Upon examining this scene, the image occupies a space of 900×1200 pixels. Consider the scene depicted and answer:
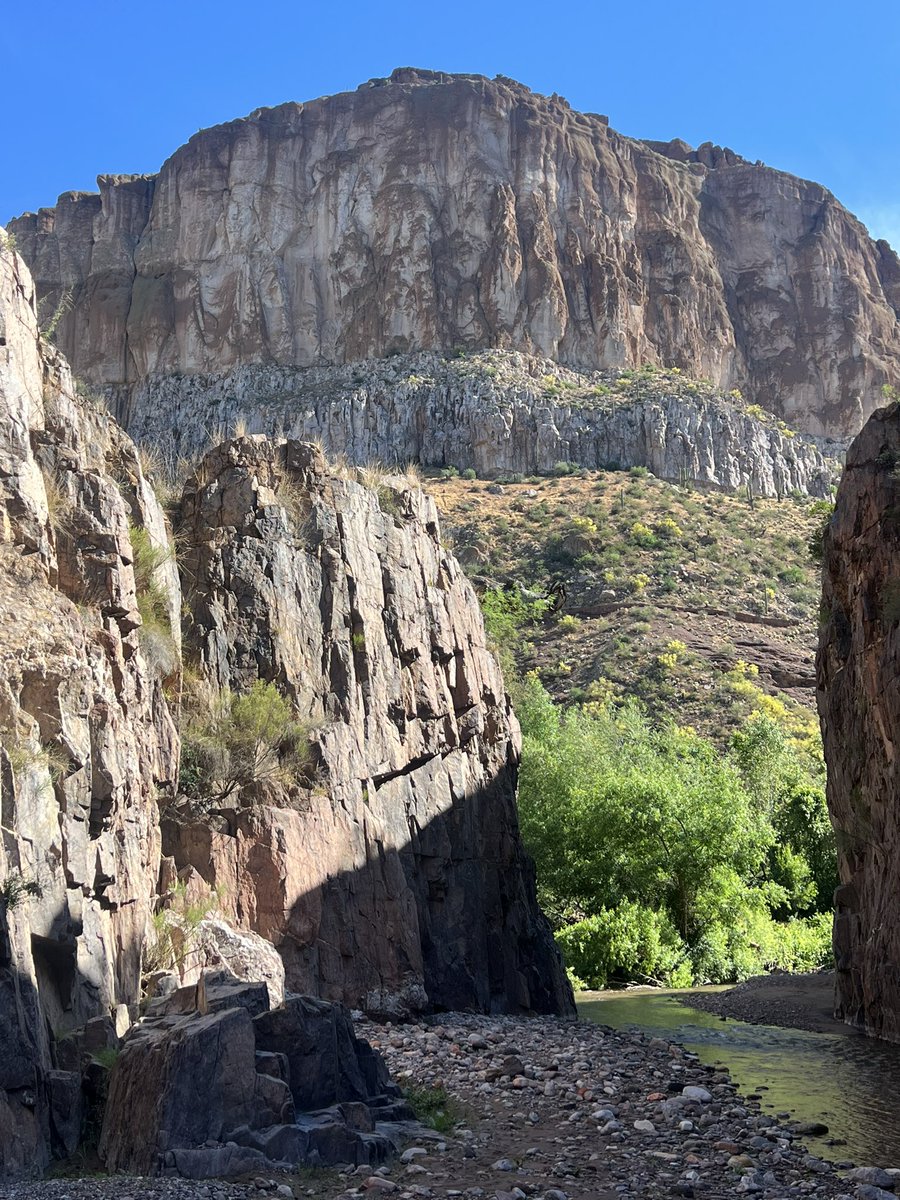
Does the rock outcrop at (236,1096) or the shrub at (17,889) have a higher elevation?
the shrub at (17,889)

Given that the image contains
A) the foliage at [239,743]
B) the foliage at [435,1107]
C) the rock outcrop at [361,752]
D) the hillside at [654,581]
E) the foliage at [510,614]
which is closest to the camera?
the foliage at [435,1107]

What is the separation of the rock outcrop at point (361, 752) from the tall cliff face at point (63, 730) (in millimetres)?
1591

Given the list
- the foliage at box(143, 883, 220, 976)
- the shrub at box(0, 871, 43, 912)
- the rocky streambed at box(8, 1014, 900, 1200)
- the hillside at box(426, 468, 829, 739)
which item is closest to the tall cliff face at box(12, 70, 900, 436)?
the hillside at box(426, 468, 829, 739)

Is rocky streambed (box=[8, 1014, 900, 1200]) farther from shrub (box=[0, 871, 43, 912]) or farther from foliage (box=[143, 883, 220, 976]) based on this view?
foliage (box=[143, 883, 220, 976])

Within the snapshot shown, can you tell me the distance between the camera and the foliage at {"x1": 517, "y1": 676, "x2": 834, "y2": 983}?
3250cm

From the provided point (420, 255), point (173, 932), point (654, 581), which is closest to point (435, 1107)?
→ point (173, 932)

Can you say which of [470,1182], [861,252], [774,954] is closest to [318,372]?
[861,252]

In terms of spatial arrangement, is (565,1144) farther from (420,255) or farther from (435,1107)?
(420,255)

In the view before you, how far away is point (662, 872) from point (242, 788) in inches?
783

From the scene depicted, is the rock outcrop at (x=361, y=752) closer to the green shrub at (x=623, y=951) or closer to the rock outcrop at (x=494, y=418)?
the green shrub at (x=623, y=951)

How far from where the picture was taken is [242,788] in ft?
57.7

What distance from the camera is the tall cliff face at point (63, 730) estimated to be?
995cm

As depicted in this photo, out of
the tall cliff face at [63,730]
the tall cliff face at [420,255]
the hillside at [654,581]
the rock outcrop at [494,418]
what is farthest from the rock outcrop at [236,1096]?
the tall cliff face at [420,255]

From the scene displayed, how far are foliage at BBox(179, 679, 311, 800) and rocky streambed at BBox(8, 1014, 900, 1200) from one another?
162 inches
